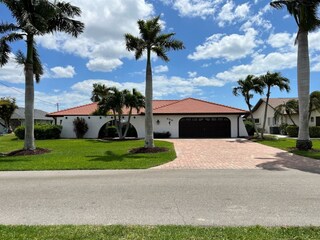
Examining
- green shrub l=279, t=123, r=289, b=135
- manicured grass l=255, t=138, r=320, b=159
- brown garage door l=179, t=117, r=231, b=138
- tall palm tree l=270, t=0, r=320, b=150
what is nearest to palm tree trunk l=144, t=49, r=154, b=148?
manicured grass l=255, t=138, r=320, b=159

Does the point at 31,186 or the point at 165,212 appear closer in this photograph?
the point at 165,212

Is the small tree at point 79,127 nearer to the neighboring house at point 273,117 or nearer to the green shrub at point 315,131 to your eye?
the neighboring house at point 273,117

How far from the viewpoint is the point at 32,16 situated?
16438 mm

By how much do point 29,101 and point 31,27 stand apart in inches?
168

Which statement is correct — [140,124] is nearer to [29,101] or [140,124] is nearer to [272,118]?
[29,101]

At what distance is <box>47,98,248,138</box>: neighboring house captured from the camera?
3319 centimetres

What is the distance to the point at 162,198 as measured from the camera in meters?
7.14

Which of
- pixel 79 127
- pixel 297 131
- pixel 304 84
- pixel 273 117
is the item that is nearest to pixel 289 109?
pixel 297 131

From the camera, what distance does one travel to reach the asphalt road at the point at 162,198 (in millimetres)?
5621

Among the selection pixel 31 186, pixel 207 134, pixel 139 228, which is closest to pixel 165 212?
pixel 139 228

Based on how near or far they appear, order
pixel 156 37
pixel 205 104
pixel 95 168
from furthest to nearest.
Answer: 1. pixel 205 104
2. pixel 156 37
3. pixel 95 168

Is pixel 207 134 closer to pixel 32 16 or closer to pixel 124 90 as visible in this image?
pixel 124 90

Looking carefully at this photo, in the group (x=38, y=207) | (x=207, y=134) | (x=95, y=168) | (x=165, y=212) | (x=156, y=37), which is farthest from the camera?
(x=207, y=134)

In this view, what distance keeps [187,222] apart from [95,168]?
726cm
